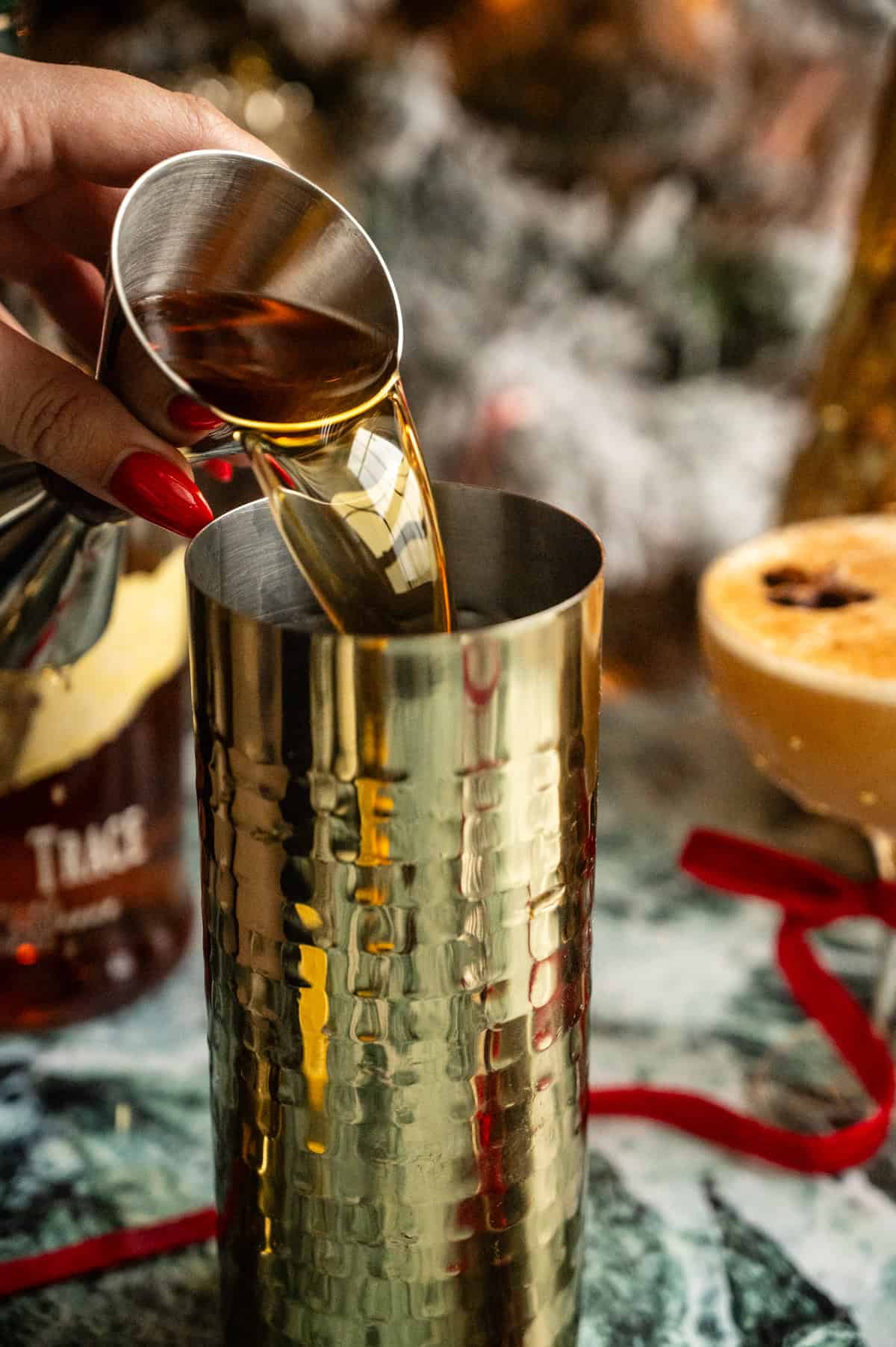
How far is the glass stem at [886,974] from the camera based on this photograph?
729mm

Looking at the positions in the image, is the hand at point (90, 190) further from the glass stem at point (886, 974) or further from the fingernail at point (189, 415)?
the glass stem at point (886, 974)

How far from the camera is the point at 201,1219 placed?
1.97ft

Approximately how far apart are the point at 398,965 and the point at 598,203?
2.54 ft

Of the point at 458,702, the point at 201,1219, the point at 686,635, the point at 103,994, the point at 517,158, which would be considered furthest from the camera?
the point at 686,635

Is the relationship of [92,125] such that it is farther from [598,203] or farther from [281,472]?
[598,203]

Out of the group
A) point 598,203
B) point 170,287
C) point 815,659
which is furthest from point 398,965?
point 598,203

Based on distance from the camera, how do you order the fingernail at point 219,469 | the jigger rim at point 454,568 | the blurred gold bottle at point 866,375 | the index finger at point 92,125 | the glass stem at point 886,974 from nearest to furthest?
the jigger rim at point 454,568, the index finger at point 92,125, the fingernail at point 219,469, the glass stem at point 886,974, the blurred gold bottle at point 866,375

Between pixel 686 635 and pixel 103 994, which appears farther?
pixel 686 635

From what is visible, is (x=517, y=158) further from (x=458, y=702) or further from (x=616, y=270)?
(x=458, y=702)

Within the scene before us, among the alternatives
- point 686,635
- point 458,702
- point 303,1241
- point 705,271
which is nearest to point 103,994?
point 303,1241

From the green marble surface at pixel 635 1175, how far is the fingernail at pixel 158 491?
35 centimetres

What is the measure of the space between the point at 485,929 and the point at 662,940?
1.43 feet

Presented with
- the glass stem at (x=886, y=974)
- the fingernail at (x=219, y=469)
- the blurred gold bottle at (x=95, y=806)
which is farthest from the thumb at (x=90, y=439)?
the glass stem at (x=886, y=974)

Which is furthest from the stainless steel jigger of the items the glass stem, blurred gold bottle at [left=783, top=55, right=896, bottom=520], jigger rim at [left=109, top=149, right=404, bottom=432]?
blurred gold bottle at [left=783, top=55, right=896, bottom=520]
